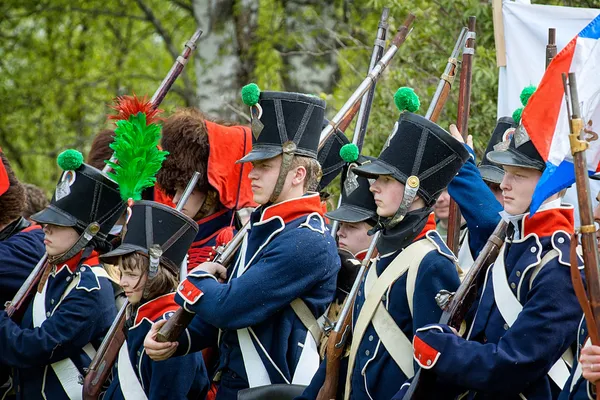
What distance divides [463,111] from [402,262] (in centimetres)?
145

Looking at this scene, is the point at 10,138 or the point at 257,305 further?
the point at 10,138

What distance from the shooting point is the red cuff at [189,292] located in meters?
4.61

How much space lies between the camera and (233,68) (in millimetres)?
11930

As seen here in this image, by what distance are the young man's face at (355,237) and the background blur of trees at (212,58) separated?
79.2 inches

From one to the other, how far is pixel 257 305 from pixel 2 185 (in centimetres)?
276

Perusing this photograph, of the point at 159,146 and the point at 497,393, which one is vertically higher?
the point at 159,146

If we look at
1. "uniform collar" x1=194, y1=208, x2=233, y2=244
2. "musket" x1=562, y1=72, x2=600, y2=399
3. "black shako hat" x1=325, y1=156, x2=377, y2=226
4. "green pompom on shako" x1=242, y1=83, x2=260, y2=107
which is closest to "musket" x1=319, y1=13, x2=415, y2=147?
"black shako hat" x1=325, y1=156, x2=377, y2=226

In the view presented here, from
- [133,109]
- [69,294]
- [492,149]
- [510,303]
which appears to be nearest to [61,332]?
[69,294]

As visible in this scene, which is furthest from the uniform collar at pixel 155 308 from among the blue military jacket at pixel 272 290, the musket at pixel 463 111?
the musket at pixel 463 111

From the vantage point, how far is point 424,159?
14.5ft

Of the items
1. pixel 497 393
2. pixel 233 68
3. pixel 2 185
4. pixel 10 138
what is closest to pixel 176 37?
pixel 10 138

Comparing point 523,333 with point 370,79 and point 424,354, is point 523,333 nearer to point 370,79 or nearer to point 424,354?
point 424,354

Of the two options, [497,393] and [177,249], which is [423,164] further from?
[177,249]

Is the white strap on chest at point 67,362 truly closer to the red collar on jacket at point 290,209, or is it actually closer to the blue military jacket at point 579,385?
the red collar on jacket at point 290,209
